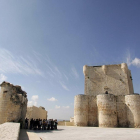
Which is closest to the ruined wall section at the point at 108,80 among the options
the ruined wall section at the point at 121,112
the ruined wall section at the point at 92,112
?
the ruined wall section at the point at 92,112

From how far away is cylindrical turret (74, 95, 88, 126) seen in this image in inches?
761

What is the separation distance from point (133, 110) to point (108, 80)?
290 inches

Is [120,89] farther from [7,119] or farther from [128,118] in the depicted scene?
[7,119]

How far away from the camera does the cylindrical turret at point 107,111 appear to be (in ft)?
58.3

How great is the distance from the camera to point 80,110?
64.7 feet

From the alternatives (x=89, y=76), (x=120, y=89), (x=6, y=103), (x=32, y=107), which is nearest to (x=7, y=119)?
(x=6, y=103)

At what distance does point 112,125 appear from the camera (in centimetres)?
1766

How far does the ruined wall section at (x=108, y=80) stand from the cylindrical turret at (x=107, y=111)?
→ 195 inches

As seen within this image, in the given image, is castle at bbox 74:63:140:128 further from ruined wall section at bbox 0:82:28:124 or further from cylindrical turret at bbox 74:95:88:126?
ruined wall section at bbox 0:82:28:124

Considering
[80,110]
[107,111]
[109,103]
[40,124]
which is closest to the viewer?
[40,124]

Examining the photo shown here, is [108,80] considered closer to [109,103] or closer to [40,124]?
[109,103]

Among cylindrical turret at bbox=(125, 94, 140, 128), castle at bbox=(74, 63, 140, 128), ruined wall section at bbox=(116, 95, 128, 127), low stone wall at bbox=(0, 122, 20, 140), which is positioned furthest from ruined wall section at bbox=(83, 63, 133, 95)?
low stone wall at bbox=(0, 122, 20, 140)

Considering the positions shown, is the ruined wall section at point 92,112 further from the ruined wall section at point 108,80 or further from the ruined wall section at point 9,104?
the ruined wall section at point 9,104

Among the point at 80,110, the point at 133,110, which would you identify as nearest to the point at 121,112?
the point at 133,110
